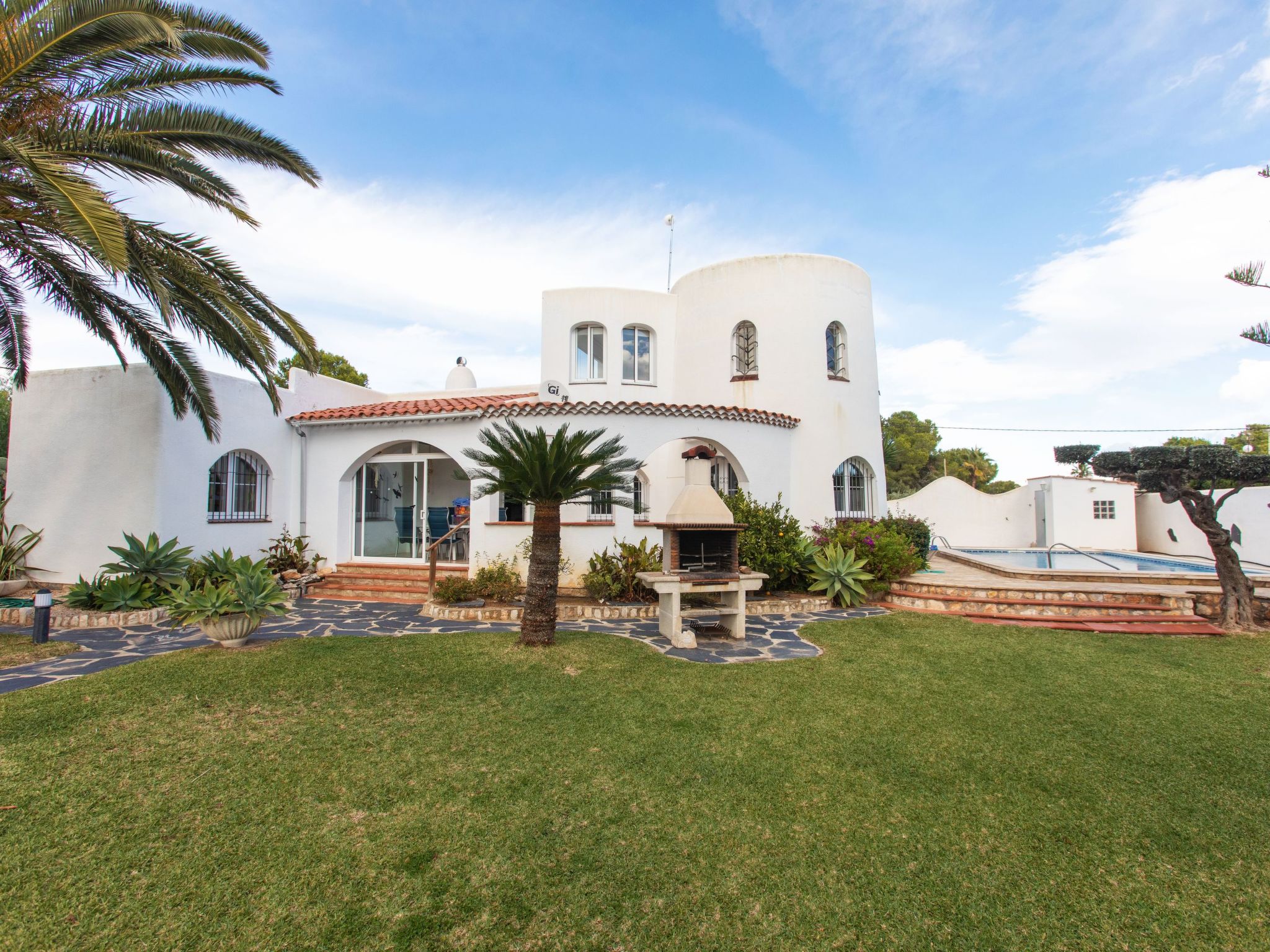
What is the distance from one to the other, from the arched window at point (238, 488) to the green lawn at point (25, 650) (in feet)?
13.7

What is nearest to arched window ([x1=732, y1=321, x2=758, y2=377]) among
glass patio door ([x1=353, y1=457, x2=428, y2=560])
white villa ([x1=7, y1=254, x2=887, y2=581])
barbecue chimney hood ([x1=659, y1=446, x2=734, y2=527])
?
white villa ([x1=7, y1=254, x2=887, y2=581])

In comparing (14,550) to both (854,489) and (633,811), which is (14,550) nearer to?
(633,811)

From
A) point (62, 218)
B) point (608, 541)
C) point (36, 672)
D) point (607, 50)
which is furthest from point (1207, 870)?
point (607, 50)

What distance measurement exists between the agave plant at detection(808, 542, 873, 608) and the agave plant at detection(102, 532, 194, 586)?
38.1 feet

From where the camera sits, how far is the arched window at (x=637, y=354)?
1692 cm

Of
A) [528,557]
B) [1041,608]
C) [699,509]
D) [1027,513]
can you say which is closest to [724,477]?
[528,557]

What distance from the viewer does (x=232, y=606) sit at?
7738mm

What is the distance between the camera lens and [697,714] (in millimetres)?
5758

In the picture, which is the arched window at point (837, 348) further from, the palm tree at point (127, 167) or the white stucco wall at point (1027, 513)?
the palm tree at point (127, 167)

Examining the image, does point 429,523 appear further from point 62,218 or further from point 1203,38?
point 1203,38

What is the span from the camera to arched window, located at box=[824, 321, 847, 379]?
1608 centimetres

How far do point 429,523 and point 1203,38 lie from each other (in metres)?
17.3

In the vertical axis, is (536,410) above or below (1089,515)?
above

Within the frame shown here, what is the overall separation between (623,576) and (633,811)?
721 cm
